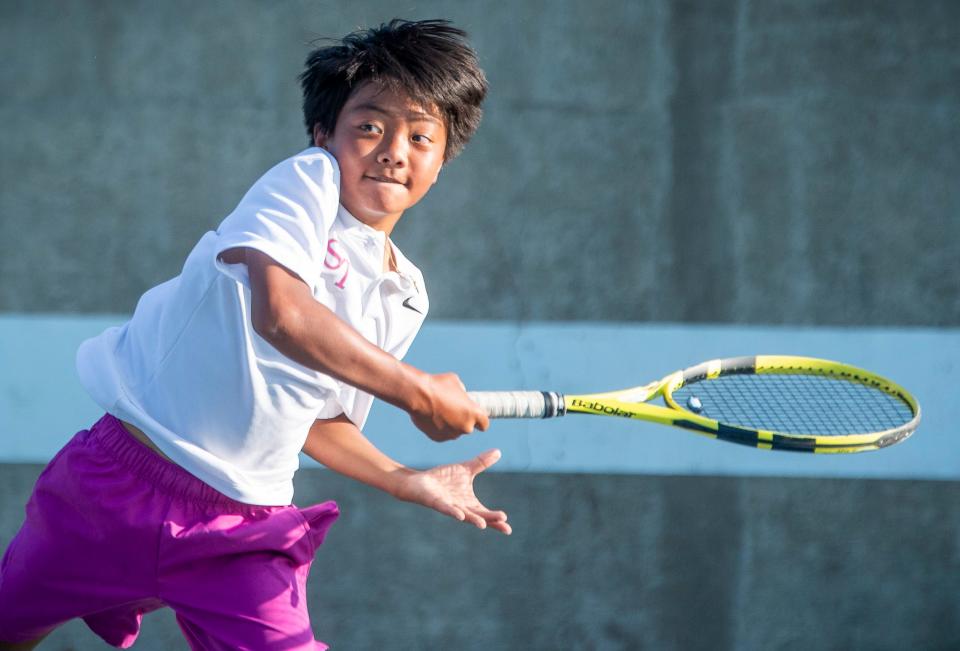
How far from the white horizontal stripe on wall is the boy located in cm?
121

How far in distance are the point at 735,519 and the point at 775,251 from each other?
2.38 feet

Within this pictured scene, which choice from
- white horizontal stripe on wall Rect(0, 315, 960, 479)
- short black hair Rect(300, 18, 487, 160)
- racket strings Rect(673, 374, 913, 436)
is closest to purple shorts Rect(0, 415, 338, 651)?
short black hair Rect(300, 18, 487, 160)

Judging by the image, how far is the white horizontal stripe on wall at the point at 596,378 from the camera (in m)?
3.04

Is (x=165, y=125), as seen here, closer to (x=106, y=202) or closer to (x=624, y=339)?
(x=106, y=202)

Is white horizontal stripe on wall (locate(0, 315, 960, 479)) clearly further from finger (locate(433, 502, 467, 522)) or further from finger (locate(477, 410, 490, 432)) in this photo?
finger (locate(477, 410, 490, 432))

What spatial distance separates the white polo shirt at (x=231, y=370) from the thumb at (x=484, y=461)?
273 millimetres

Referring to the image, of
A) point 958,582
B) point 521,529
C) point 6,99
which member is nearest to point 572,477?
point 521,529

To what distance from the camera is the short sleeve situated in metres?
1.49

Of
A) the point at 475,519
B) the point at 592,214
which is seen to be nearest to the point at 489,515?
the point at 475,519

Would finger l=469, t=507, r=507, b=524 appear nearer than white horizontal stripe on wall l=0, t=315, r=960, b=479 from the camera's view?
Yes

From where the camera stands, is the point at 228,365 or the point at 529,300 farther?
the point at 529,300

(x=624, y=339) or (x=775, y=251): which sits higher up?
(x=775, y=251)

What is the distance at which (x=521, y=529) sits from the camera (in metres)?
3.08

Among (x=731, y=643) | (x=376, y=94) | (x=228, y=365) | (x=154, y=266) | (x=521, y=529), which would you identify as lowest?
(x=731, y=643)
